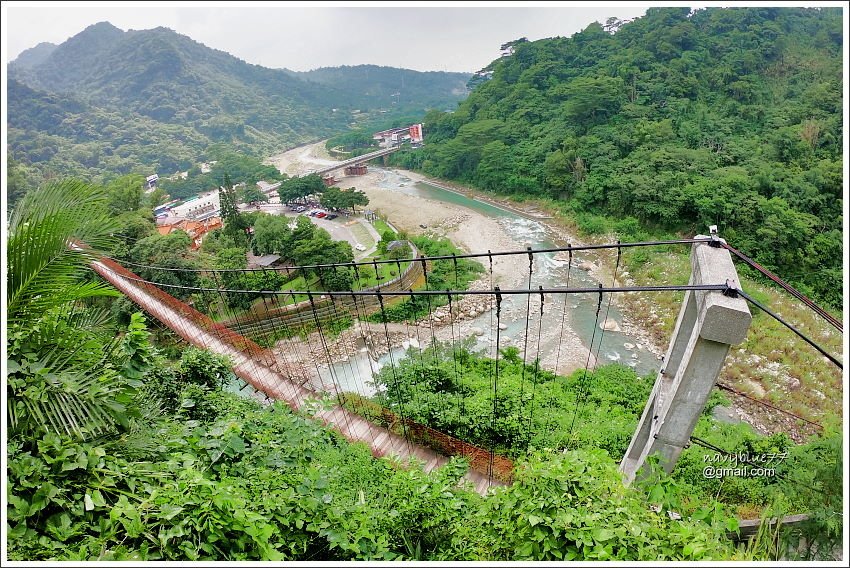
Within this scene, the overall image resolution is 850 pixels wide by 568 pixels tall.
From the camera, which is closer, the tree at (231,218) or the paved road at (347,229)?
the tree at (231,218)

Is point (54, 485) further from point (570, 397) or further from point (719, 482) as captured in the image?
point (570, 397)

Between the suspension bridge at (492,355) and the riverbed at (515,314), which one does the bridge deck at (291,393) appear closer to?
the suspension bridge at (492,355)

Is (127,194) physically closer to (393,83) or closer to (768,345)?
(768,345)

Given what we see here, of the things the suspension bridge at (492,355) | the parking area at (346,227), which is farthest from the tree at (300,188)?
the suspension bridge at (492,355)

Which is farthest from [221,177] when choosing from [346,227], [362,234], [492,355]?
[492,355]

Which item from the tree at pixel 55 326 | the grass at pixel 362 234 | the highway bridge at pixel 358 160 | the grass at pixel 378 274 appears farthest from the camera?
the highway bridge at pixel 358 160

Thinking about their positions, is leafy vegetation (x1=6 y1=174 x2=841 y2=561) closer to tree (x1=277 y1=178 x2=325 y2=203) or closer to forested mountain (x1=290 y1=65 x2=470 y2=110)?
tree (x1=277 y1=178 x2=325 y2=203)

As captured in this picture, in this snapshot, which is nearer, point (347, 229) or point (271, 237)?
A: point (271, 237)

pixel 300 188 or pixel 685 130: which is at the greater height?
pixel 685 130
